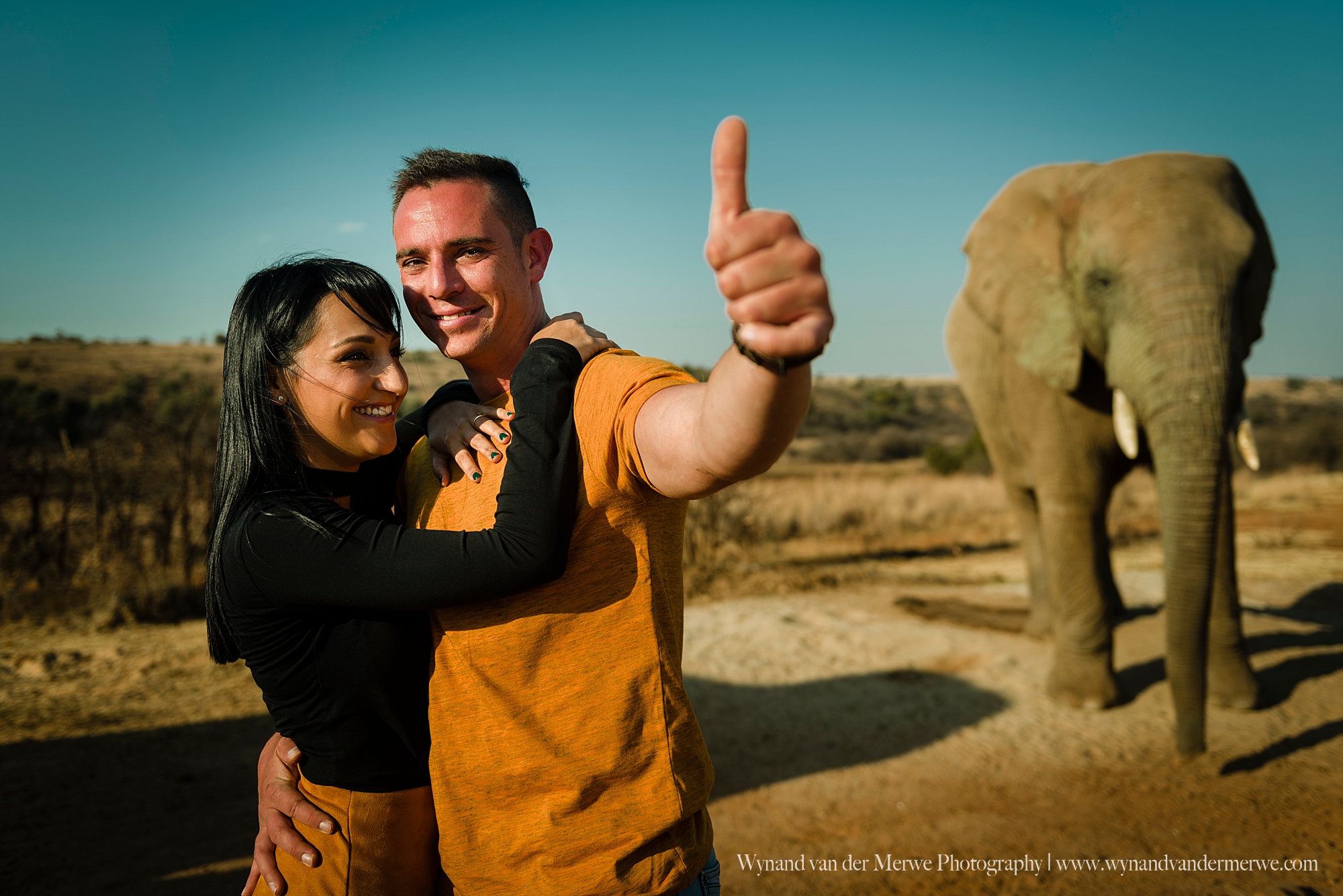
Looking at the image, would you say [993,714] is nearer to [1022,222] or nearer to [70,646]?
[1022,222]

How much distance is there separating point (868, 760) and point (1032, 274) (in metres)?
4.04

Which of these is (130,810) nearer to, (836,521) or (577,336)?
(577,336)

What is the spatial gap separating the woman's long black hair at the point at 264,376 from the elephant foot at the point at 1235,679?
6.73 meters

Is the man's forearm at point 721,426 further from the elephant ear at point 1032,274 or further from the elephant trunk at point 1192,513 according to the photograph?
the elephant ear at point 1032,274

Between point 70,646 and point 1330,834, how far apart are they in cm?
1048

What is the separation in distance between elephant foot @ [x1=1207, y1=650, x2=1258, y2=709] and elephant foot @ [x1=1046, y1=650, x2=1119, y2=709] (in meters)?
0.68

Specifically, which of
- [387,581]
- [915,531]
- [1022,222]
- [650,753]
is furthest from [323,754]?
[915,531]

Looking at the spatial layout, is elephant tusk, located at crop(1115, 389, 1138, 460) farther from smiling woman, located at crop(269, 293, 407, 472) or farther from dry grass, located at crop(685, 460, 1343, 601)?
dry grass, located at crop(685, 460, 1343, 601)

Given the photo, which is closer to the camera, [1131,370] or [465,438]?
[465,438]

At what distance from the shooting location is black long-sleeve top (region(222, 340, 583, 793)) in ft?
4.75

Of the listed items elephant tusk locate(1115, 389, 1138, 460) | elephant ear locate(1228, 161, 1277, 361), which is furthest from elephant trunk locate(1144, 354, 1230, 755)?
elephant ear locate(1228, 161, 1277, 361)

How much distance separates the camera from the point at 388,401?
178 centimetres

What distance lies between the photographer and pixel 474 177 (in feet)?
6.48

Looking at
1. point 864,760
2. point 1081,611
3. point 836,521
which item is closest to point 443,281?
point 864,760
